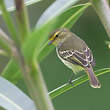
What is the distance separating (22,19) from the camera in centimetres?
82

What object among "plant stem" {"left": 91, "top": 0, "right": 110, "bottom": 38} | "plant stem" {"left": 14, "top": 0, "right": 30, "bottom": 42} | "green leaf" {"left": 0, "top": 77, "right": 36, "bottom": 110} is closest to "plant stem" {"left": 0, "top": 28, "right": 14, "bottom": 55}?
"plant stem" {"left": 14, "top": 0, "right": 30, "bottom": 42}

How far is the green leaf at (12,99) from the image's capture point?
3.73ft

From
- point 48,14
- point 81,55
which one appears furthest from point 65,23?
point 81,55

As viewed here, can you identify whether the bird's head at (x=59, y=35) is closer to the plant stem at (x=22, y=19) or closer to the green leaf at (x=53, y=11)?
the green leaf at (x=53, y=11)

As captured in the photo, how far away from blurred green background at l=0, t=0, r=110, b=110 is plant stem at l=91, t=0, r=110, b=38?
9.96 ft

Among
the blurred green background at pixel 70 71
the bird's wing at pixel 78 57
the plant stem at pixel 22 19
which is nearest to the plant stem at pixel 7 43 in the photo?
the plant stem at pixel 22 19

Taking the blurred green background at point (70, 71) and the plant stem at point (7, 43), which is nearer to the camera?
the plant stem at point (7, 43)

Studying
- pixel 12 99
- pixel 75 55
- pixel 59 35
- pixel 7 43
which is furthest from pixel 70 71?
pixel 7 43

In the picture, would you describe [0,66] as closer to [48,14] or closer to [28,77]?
[48,14]

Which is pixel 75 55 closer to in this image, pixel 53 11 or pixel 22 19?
pixel 53 11

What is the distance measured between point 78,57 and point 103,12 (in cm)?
166

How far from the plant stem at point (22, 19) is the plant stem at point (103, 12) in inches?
17.8

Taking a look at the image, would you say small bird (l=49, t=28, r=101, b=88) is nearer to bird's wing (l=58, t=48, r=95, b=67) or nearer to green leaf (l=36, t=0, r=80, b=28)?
bird's wing (l=58, t=48, r=95, b=67)

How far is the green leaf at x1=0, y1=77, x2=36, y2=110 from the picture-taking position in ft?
3.73
